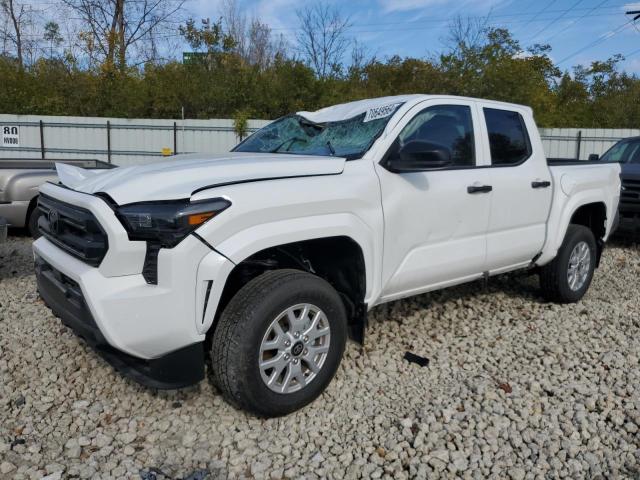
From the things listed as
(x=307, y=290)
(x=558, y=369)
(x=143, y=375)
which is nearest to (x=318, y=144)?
(x=307, y=290)

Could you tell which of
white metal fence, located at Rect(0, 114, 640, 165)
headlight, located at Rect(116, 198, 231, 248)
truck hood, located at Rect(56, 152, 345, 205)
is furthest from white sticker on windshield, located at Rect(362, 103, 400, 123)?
white metal fence, located at Rect(0, 114, 640, 165)

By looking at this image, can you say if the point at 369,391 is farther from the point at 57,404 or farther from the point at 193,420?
the point at 57,404

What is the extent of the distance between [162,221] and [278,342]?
2.89ft

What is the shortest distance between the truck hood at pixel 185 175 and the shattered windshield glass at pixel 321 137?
0.35 meters

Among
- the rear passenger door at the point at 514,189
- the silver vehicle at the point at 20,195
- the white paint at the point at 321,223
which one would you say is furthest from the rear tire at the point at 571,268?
the silver vehicle at the point at 20,195

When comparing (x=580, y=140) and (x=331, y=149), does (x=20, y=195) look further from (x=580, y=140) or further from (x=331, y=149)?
(x=580, y=140)

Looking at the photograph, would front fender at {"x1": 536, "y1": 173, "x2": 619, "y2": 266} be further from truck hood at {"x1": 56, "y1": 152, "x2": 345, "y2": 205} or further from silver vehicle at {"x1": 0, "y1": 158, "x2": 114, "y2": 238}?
silver vehicle at {"x1": 0, "y1": 158, "x2": 114, "y2": 238}

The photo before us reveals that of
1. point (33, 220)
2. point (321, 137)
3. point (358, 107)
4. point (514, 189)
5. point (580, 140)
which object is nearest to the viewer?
point (321, 137)

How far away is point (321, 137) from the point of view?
382 centimetres

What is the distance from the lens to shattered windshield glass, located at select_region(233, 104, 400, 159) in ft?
11.6

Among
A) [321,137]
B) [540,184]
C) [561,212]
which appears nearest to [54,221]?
[321,137]

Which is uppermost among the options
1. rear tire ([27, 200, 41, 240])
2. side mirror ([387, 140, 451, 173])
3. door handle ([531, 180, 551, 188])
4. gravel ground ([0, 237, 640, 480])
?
side mirror ([387, 140, 451, 173])

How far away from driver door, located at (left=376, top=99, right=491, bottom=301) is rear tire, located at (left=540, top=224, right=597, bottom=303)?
114 cm

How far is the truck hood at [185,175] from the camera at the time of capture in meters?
2.64
